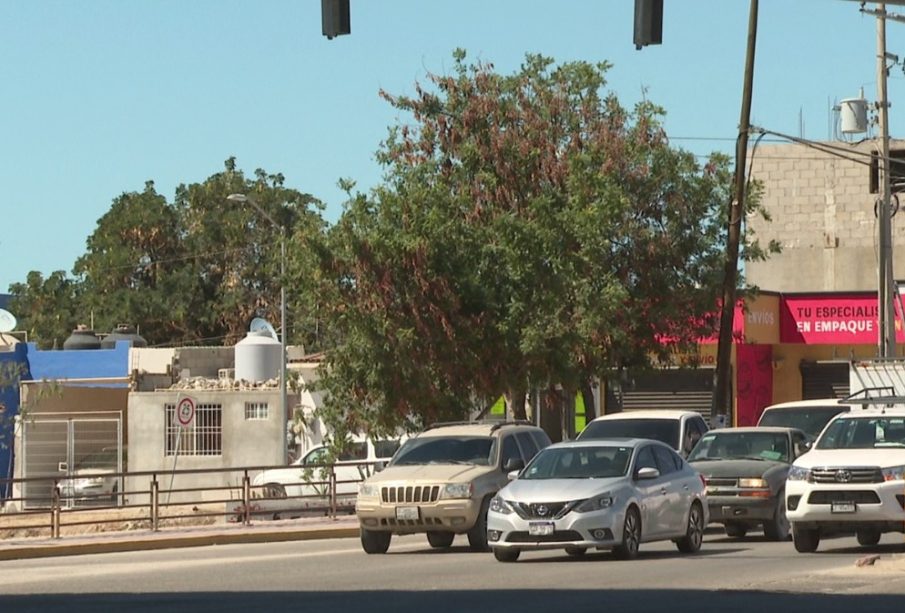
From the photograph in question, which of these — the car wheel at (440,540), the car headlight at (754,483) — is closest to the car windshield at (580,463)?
the car wheel at (440,540)

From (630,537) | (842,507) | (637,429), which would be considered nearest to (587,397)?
(637,429)

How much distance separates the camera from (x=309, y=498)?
119 feet

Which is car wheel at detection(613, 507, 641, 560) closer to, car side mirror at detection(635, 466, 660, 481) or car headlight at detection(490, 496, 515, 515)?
car side mirror at detection(635, 466, 660, 481)

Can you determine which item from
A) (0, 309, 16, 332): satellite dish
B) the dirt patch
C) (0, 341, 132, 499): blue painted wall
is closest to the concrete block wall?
the dirt patch

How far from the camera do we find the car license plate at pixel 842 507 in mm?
22531

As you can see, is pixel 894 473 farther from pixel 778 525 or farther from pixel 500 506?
pixel 500 506

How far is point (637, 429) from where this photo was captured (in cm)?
3022

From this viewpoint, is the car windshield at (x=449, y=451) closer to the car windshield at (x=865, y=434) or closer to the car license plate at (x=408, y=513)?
the car license plate at (x=408, y=513)

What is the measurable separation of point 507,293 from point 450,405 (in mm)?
2587

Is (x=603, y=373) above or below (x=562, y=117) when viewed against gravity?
below

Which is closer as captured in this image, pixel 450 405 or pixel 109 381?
pixel 450 405

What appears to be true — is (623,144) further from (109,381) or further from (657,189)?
(109,381)

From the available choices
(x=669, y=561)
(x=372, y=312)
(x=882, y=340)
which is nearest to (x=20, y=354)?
(x=372, y=312)

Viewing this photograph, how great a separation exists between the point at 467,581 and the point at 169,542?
37.3 feet
